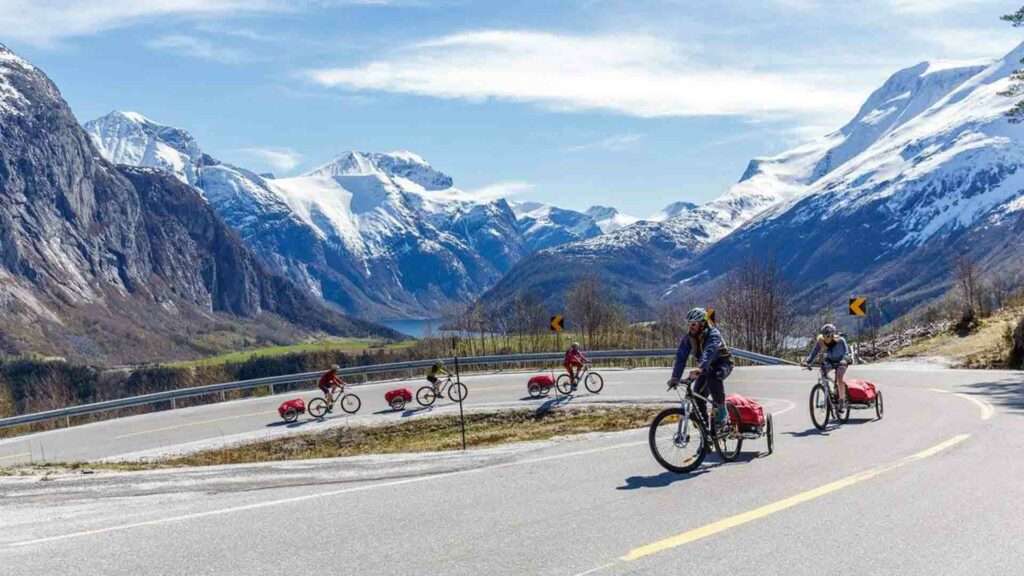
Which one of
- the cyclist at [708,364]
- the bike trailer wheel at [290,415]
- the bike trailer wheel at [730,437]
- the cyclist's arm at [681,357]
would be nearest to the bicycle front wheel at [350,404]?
the bike trailer wheel at [290,415]

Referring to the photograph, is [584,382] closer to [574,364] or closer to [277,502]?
[574,364]

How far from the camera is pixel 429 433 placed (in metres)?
30.0

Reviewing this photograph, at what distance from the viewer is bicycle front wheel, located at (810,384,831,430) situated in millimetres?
16797

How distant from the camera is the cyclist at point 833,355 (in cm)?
1738

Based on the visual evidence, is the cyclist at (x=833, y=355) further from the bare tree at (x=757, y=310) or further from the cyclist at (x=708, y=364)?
the bare tree at (x=757, y=310)

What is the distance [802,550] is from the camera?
26.0 ft

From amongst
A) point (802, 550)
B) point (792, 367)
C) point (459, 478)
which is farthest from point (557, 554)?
point (792, 367)

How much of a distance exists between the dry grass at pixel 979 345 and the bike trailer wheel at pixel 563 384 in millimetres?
15277

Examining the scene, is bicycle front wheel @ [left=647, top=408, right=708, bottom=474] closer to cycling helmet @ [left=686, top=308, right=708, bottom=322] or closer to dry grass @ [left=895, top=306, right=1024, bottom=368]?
cycling helmet @ [left=686, top=308, right=708, bottom=322]

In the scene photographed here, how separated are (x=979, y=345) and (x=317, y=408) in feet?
91.1

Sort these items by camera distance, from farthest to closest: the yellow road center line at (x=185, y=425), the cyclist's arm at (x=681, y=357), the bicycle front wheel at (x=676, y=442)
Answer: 1. the yellow road center line at (x=185, y=425)
2. the cyclist's arm at (x=681, y=357)
3. the bicycle front wheel at (x=676, y=442)

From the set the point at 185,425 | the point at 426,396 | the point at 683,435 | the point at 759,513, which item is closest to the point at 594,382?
the point at 426,396

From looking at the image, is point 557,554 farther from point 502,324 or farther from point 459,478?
point 502,324

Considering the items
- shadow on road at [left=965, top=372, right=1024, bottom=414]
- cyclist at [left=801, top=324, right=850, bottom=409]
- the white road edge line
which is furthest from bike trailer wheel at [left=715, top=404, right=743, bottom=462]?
shadow on road at [left=965, top=372, right=1024, bottom=414]
